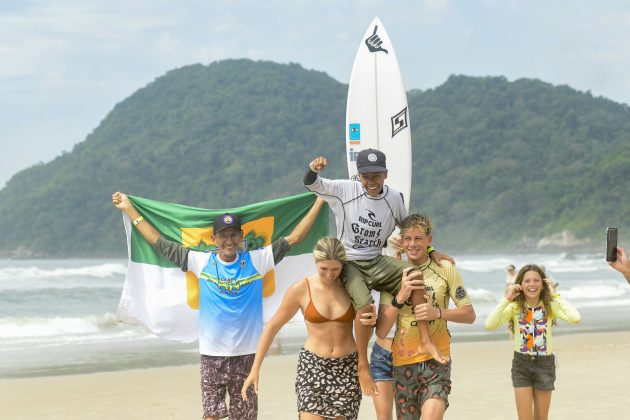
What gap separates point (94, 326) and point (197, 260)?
13.7 meters

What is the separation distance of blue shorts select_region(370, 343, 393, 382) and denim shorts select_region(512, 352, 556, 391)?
3.09 feet

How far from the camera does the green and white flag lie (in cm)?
669

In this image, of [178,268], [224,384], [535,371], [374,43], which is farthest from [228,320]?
[374,43]

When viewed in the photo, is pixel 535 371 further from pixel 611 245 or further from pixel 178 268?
pixel 178 268

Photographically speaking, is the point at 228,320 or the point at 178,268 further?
the point at 178,268

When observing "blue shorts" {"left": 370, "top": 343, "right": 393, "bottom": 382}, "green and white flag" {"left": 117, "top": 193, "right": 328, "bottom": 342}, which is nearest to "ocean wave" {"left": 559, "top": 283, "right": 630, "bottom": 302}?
"green and white flag" {"left": 117, "top": 193, "right": 328, "bottom": 342}

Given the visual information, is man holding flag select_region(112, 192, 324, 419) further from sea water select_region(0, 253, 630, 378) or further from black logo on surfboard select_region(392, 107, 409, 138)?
sea water select_region(0, 253, 630, 378)

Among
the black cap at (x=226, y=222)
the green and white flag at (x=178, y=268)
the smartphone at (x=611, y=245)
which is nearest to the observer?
the smartphone at (x=611, y=245)

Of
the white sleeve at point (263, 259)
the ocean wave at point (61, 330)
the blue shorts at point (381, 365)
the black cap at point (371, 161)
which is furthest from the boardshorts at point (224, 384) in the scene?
the ocean wave at point (61, 330)

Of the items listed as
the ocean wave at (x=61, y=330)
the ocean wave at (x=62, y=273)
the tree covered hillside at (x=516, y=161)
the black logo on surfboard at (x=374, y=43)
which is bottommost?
the ocean wave at (x=61, y=330)

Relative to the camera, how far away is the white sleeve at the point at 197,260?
20.5 ft

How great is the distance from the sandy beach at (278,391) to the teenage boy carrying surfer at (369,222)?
13.2 ft

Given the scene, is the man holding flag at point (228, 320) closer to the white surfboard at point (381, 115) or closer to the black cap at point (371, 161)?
the black cap at point (371, 161)

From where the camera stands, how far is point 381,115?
9.33 meters
